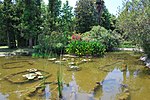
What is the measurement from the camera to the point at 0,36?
72.1 ft

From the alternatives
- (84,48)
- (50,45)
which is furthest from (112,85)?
(50,45)

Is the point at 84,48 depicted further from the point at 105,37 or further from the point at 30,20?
the point at 30,20

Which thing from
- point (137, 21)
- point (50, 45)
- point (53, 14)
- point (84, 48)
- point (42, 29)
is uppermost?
point (53, 14)

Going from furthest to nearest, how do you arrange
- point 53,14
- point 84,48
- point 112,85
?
1. point 53,14
2. point 84,48
3. point 112,85

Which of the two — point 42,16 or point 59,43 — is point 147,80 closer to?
point 59,43

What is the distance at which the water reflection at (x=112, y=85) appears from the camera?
292 inches

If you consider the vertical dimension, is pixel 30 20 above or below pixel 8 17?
below

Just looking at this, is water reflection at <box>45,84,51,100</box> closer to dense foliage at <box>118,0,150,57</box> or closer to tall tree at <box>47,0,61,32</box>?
dense foliage at <box>118,0,150,57</box>

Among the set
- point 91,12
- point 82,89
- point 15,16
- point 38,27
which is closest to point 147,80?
point 82,89

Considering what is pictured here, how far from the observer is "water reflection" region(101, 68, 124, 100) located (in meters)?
7.42

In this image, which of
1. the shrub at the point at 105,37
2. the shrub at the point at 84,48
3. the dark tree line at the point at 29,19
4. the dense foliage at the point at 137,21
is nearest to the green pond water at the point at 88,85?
the dense foliage at the point at 137,21

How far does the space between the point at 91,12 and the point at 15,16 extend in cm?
1255

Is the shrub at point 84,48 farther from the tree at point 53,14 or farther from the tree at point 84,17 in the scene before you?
the tree at point 84,17

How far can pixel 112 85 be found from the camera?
8703 millimetres
